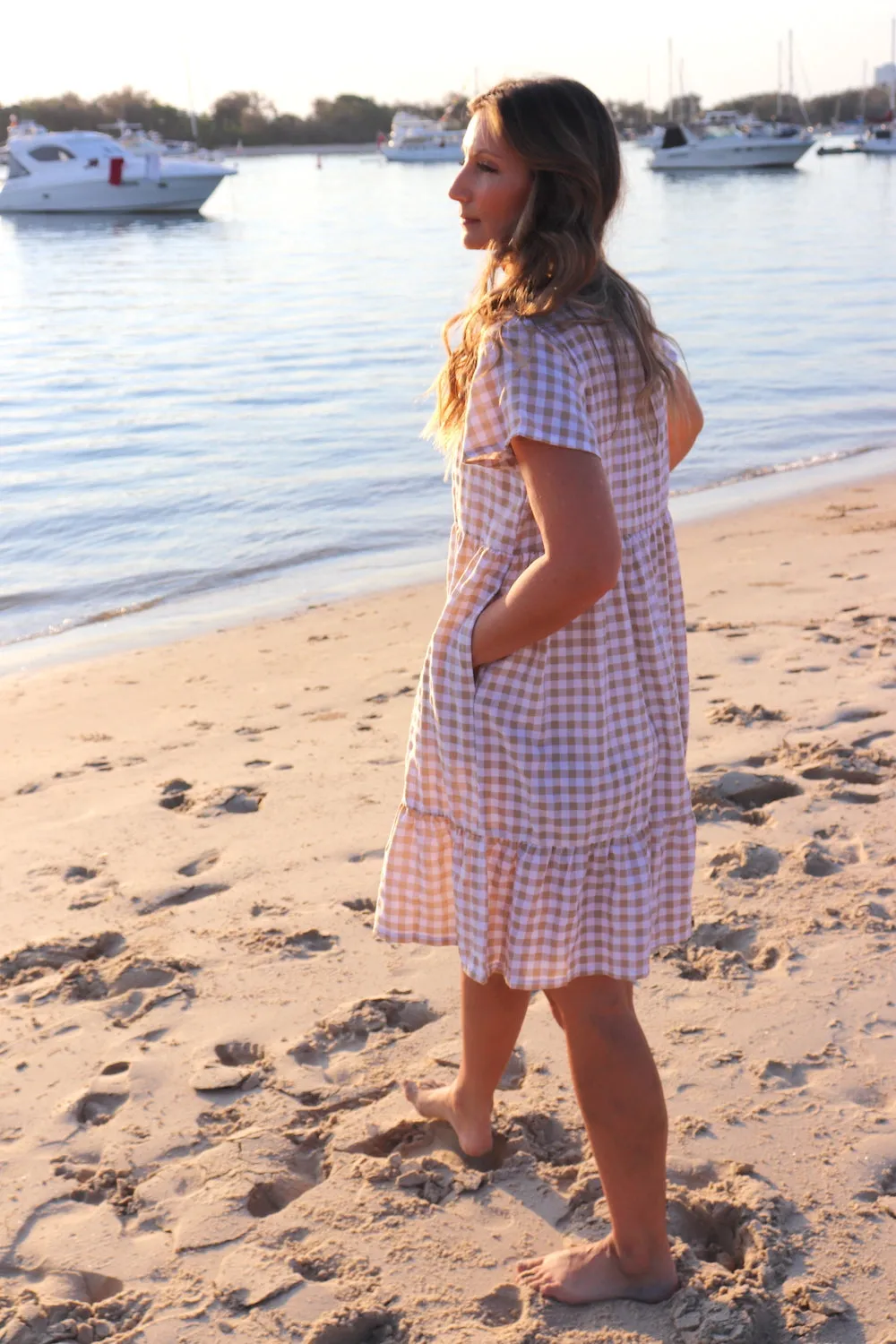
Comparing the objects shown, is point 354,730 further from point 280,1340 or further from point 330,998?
point 280,1340

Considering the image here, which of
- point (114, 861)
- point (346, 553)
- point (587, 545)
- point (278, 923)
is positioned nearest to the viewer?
point (587, 545)

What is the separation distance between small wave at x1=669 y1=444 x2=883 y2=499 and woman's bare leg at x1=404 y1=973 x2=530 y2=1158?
7.19 meters

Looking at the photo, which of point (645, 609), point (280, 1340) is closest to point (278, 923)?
point (280, 1340)

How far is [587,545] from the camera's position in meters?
1.62

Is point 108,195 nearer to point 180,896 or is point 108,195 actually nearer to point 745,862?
point 180,896

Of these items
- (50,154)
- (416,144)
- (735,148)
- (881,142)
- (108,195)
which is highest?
(416,144)

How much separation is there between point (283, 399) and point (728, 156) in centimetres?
6087

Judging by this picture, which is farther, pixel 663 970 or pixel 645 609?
pixel 663 970

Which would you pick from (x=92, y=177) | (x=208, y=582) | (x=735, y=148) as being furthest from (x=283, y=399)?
(x=735, y=148)

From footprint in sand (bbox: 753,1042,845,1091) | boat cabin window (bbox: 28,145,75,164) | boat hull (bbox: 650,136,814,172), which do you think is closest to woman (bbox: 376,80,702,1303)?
footprint in sand (bbox: 753,1042,845,1091)

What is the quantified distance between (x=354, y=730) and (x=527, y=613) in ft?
9.54

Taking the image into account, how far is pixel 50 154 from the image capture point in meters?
44.8

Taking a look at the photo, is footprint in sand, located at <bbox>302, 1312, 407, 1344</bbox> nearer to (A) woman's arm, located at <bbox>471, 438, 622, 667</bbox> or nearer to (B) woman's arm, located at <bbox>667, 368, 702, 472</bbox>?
(A) woman's arm, located at <bbox>471, 438, 622, 667</bbox>

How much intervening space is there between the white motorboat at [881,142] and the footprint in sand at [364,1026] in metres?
84.5
